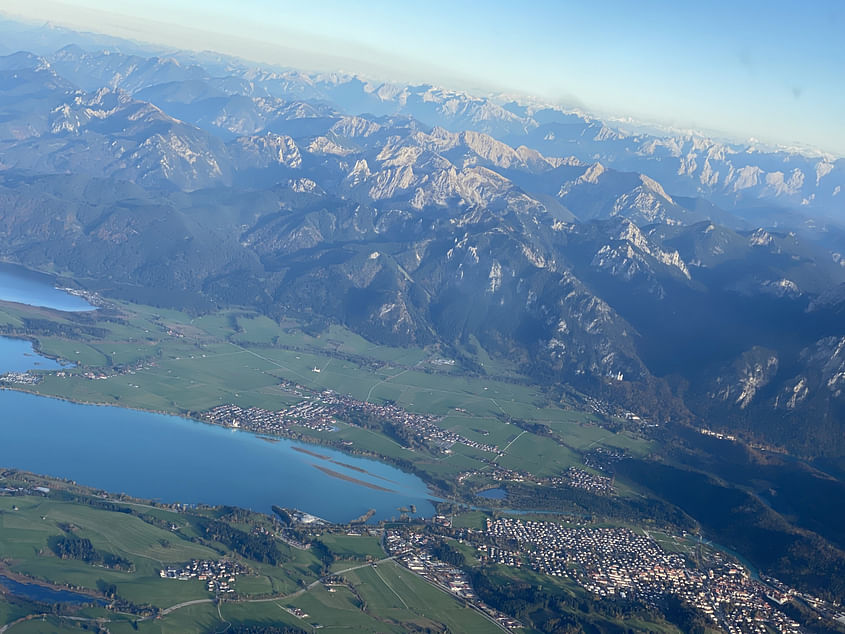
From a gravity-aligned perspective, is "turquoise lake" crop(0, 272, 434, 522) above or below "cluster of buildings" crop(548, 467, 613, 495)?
below

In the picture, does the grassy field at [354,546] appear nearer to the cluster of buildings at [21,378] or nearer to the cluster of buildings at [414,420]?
the cluster of buildings at [414,420]

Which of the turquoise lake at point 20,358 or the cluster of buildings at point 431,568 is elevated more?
the cluster of buildings at point 431,568

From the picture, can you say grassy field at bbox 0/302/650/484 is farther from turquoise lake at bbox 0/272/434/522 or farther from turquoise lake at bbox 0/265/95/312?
turquoise lake at bbox 0/265/95/312

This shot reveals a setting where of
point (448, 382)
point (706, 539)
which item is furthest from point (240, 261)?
point (706, 539)

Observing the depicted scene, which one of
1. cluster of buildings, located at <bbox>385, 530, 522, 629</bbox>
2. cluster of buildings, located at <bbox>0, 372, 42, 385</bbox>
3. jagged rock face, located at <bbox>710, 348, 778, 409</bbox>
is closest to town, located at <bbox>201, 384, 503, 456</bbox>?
cluster of buildings, located at <bbox>0, 372, 42, 385</bbox>

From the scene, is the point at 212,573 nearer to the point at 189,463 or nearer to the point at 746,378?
the point at 189,463

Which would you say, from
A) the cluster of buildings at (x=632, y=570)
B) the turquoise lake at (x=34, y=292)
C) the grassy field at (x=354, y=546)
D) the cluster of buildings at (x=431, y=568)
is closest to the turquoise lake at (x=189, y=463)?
the grassy field at (x=354, y=546)

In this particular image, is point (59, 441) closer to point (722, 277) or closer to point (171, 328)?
point (171, 328)
